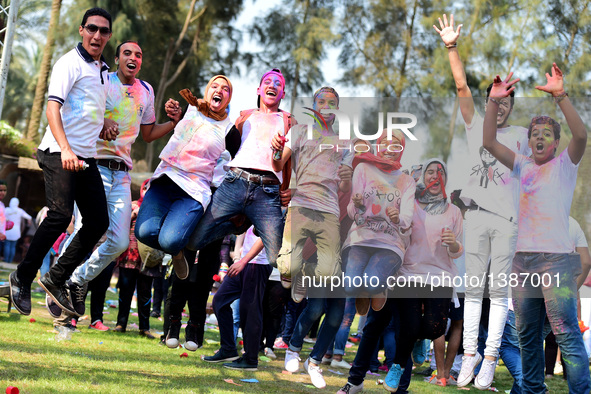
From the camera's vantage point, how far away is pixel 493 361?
713 centimetres

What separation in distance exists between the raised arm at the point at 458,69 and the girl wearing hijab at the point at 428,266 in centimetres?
61

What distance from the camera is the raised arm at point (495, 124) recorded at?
5.59 m

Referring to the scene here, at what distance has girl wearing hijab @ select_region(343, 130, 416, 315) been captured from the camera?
6.09m

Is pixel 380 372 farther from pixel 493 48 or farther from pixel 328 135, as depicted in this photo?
pixel 493 48

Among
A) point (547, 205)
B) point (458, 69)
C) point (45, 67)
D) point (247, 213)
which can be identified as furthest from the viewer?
point (45, 67)

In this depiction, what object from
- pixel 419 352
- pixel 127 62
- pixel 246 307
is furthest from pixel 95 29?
pixel 419 352

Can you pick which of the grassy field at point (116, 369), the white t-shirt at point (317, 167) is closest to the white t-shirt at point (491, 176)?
the white t-shirt at point (317, 167)

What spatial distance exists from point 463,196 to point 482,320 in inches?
99.5

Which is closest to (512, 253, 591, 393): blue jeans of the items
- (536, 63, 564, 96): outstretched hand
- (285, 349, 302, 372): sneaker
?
(536, 63, 564, 96): outstretched hand

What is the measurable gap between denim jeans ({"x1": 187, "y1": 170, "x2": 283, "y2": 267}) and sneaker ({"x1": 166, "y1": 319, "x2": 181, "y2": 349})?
1.06 m

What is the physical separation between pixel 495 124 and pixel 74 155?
3421mm

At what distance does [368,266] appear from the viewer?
616 centimetres

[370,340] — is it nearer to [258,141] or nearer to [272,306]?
[258,141]

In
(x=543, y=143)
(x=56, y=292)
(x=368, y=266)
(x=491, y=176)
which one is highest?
(x=543, y=143)
